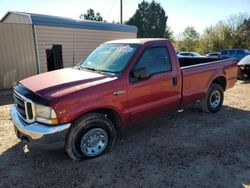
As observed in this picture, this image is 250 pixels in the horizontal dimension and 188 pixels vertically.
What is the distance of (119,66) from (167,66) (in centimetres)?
108

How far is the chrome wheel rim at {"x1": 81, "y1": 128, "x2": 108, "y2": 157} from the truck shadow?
14cm

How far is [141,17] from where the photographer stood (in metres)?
40.8

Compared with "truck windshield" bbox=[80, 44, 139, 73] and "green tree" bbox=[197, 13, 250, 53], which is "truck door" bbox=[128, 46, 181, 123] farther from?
"green tree" bbox=[197, 13, 250, 53]

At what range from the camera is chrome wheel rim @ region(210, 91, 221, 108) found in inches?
240

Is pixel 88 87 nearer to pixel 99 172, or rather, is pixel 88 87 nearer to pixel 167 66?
pixel 99 172

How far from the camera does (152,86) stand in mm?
4293

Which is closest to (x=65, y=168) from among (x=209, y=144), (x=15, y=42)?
(x=209, y=144)

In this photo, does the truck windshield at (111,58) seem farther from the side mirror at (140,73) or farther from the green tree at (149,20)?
the green tree at (149,20)

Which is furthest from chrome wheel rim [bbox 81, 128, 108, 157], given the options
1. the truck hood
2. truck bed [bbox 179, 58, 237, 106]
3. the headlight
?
truck bed [bbox 179, 58, 237, 106]

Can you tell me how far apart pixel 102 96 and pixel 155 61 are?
4.61 feet

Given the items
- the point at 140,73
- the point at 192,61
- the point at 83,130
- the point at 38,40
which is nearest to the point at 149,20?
the point at 38,40

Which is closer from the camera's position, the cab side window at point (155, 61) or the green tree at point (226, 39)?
the cab side window at point (155, 61)

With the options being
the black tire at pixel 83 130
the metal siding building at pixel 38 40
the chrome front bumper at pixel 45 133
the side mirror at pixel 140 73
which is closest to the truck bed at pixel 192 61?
the side mirror at pixel 140 73

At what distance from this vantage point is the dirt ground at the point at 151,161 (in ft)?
10.8
